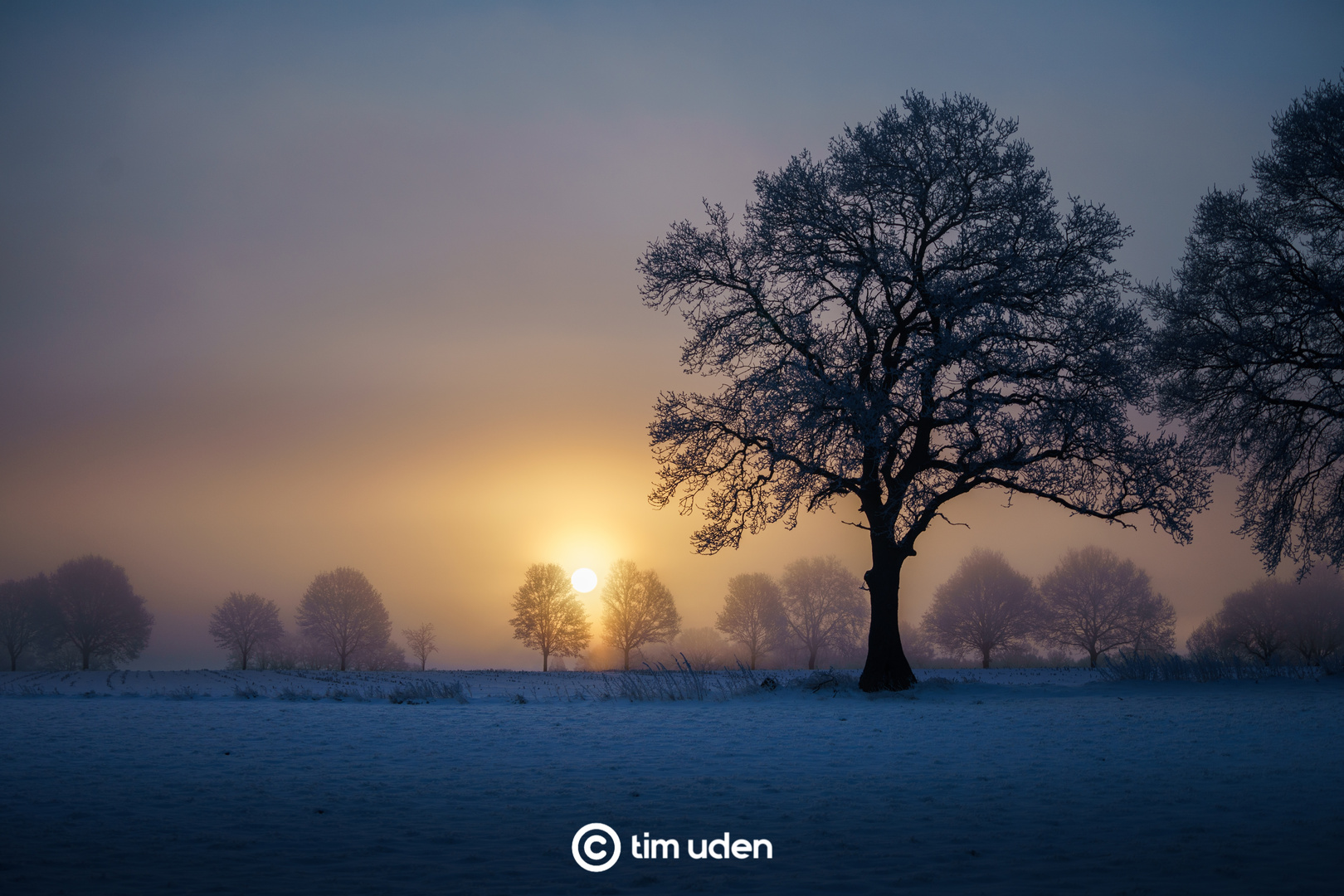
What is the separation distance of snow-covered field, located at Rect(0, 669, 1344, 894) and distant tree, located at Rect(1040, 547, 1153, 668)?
142 ft

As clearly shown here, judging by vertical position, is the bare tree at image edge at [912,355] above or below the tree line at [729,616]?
above

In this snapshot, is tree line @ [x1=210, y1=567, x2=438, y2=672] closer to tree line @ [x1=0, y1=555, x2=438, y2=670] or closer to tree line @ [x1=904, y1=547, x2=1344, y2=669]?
tree line @ [x1=0, y1=555, x2=438, y2=670]

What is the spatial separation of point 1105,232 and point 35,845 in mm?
21785

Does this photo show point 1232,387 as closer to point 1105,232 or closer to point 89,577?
point 1105,232

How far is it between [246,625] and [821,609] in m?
46.8

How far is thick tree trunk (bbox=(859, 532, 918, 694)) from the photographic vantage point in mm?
19641

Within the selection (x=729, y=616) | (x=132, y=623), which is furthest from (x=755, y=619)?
(x=132, y=623)

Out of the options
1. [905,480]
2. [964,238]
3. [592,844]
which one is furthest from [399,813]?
[964,238]

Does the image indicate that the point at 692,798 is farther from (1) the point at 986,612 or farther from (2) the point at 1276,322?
(1) the point at 986,612

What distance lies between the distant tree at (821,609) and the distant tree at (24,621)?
56.1m

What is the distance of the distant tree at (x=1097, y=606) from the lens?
54.9 metres

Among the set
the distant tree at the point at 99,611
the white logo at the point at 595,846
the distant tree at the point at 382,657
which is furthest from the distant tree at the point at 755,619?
the white logo at the point at 595,846

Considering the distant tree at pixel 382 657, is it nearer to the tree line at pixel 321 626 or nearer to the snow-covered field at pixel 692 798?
the tree line at pixel 321 626

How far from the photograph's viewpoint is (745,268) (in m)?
20.7
